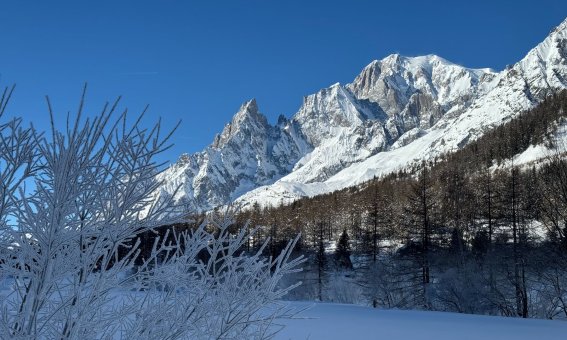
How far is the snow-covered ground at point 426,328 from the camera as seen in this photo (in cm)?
1163

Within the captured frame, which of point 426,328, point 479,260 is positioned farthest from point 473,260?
point 426,328

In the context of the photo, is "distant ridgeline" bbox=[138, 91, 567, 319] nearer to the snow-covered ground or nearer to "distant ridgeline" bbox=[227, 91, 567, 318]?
"distant ridgeline" bbox=[227, 91, 567, 318]

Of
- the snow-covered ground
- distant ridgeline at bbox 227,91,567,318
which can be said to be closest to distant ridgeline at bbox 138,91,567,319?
distant ridgeline at bbox 227,91,567,318

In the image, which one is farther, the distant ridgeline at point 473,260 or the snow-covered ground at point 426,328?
the distant ridgeline at point 473,260

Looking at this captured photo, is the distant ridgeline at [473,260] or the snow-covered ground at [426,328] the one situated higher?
the distant ridgeline at [473,260]

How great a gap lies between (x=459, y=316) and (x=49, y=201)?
16.7 metres

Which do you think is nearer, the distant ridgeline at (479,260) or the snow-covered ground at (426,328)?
the snow-covered ground at (426,328)

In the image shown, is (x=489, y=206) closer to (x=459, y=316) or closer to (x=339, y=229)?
(x=459, y=316)

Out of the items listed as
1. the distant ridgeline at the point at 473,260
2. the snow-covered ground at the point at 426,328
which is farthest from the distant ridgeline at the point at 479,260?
the snow-covered ground at the point at 426,328

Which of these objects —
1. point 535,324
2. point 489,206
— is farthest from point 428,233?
point 535,324

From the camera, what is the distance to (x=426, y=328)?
13.1 metres

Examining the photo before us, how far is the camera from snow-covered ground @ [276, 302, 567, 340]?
11.6m

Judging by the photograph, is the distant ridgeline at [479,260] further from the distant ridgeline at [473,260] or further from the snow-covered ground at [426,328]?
the snow-covered ground at [426,328]

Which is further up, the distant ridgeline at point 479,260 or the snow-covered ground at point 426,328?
the distant ridgeline at point 479,260
